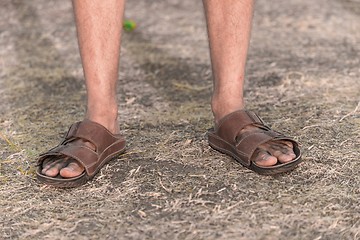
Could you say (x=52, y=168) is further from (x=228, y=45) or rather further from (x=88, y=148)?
(x=228, y=45)

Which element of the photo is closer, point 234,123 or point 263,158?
point 263,158

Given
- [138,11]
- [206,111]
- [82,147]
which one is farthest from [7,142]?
[138,11]

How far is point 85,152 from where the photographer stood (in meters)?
2.19

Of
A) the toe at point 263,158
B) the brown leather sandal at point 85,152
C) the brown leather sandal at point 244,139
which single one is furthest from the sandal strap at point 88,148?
the toe at point 263,158

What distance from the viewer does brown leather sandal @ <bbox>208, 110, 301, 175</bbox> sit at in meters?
2.20

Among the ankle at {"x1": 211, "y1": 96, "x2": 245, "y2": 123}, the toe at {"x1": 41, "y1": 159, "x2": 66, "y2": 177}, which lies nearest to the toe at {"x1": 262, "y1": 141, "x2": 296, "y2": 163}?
the ankle at {"x1": 211, "y1": 96, "x2": 245, "y2": 123}

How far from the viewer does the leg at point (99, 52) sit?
7.29ft

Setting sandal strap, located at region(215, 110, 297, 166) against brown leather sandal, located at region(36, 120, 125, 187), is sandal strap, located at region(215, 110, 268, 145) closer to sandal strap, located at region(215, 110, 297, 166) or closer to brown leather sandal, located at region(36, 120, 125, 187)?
sandal strap, located at region(215, 110, 297, 166)

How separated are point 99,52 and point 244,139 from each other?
0.52 metres

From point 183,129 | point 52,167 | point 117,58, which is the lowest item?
point 183,129

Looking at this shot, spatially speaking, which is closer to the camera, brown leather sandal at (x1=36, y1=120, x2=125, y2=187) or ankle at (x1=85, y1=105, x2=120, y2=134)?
brown leather sandal at (x1=36, y1=120, x2=125, y2=187)

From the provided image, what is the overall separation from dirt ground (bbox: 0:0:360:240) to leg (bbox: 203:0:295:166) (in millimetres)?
193

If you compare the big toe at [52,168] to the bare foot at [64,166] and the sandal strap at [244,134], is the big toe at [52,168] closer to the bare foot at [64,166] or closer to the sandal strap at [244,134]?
the bare foot at [64,166]

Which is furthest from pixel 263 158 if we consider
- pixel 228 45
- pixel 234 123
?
pixel 228 45
